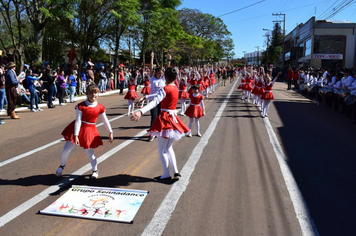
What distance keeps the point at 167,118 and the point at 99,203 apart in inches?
69.8

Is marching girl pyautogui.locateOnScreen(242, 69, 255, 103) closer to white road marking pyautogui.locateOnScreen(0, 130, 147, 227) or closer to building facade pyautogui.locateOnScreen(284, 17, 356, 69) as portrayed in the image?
white road marking pyautogui.locateOnScreen(0, 130, 147, 227)

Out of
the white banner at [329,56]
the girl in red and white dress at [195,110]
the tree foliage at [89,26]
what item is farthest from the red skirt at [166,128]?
the white banner at [329,56]

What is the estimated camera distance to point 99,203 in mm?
4586

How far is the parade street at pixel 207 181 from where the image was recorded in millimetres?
4059

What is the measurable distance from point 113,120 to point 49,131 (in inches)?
104

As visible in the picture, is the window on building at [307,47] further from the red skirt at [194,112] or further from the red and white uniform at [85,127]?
the red and white uniform at [85,127]

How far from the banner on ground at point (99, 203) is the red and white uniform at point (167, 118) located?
40.5 inches

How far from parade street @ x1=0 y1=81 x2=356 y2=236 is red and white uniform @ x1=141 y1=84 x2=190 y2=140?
895mm

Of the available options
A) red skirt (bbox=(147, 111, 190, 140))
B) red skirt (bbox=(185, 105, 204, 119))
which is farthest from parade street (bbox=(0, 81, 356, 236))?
red skirt (bbox=(147, 111, 190, 140))

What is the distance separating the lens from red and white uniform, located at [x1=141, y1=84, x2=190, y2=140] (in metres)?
5.27

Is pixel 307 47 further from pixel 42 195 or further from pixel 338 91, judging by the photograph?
pixel 42 195

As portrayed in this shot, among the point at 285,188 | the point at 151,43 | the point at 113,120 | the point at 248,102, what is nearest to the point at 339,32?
the point at 151,43

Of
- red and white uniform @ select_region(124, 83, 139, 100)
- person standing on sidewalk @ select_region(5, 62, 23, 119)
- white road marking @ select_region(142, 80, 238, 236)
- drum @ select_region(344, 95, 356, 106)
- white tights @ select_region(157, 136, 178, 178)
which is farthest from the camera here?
drum @ select_region(344, 95, 356, 106)

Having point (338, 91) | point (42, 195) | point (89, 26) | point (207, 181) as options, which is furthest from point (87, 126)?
point (89, 26)
